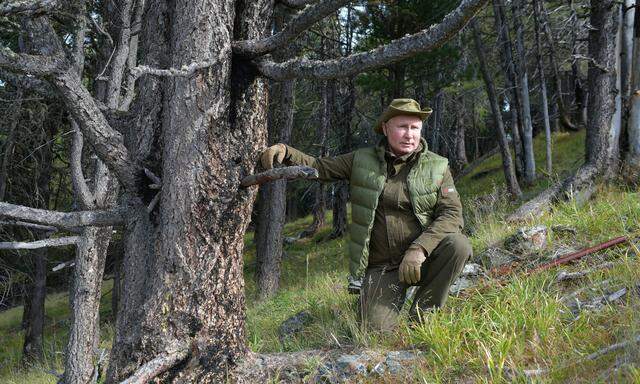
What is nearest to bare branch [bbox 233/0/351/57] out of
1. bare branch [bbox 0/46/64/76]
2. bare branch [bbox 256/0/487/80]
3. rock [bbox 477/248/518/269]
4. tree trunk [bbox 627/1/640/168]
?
bare branch [bbox 256/0/487/80]

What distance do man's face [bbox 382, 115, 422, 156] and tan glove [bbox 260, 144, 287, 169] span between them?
3.39ft

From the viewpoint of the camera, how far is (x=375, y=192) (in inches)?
159

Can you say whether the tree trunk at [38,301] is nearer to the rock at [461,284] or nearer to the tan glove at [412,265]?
the rock at [461,284]

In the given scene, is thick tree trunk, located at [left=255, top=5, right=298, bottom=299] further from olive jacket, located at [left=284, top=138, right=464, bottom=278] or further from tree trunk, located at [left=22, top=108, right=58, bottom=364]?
olive jacket, located at [left=284, top=138, right=464, bottom=278]

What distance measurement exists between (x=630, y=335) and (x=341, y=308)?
2412mm

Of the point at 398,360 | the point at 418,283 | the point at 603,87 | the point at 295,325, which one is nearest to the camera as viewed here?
the point at 398,360

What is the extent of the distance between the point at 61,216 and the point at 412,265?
226cm

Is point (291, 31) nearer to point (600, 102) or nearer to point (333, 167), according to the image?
point (333, 167)

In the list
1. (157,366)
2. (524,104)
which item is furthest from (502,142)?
(157,366)

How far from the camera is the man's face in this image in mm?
4047

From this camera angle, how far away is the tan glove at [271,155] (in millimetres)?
3289

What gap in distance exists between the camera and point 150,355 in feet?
9.77

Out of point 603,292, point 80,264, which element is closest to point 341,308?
point 603,292

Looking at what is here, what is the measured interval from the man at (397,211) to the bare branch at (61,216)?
53.4 inches
